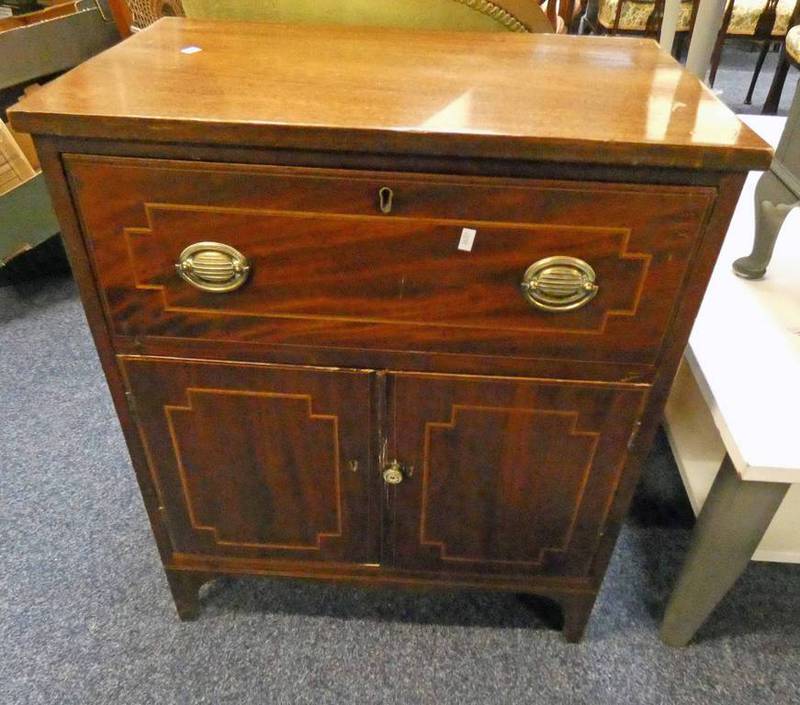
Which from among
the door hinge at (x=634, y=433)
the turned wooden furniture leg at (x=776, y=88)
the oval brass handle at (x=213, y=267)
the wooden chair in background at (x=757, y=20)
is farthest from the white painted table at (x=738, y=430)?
the wooden chair in background at (x=757, y=20)

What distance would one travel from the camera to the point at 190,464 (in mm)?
716

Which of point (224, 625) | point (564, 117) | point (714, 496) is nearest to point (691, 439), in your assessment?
point (714, 496)

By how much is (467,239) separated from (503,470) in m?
0.28

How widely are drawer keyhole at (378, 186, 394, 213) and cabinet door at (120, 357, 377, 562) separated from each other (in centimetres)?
17

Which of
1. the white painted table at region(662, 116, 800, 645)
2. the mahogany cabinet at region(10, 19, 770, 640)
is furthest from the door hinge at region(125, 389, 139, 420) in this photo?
the white painted table at region(662, 116, 800, 645)

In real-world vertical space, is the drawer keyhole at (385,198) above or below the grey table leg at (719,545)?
above

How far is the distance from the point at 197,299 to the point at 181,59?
0.79 ft

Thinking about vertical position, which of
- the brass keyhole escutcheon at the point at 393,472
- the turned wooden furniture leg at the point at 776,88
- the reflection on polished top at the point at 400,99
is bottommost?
the turned wooden furniture leg at the point at 776,88

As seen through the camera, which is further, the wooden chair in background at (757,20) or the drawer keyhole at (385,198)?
the wooden chair in background at (757,20)

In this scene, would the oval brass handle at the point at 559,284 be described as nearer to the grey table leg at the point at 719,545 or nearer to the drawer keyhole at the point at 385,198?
the drawer keyhole at the point at 385,198

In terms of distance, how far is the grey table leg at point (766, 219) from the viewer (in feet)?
2.68

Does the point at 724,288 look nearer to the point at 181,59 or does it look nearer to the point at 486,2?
the point at 486,2

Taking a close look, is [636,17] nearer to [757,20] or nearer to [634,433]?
[757,20]

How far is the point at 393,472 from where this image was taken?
70 cm
